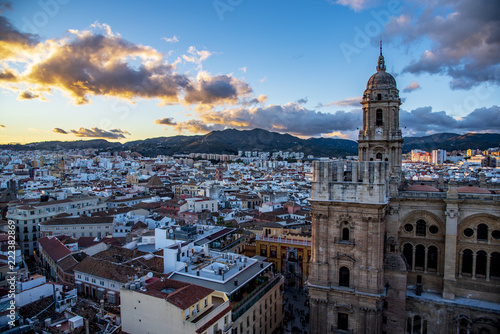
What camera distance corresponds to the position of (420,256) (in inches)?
1073

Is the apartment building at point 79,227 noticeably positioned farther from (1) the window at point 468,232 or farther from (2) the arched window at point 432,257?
(1) the window at point 468,232

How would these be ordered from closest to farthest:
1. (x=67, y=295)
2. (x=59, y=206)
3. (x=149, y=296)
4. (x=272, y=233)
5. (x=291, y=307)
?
(x=149, y=296) → (x=67, y=295) → (x=291, y=307) → (x=272, y=233) → (x=59, y=206)

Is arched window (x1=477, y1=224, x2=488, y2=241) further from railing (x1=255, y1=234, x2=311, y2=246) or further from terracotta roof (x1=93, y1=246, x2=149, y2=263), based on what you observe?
terracotta roof (x1=93, y1=246, x2=149, y2=263)

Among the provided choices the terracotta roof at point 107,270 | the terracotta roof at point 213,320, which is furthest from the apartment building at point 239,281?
the terracotta roof at point 107,270

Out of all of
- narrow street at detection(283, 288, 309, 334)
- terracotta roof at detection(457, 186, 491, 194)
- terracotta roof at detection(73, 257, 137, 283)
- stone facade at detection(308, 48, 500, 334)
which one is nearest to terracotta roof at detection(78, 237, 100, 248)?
terracotta roof at detection(73, 257, 137, 283)

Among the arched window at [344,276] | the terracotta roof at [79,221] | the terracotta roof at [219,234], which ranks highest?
the arched window at [344,276]

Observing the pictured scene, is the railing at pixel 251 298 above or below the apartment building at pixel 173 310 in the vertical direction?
below

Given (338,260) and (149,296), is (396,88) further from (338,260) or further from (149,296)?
(149,296)

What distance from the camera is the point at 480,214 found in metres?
24.8

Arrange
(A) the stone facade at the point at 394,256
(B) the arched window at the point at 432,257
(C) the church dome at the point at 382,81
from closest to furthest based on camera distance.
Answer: (A) the stone facade at the point at 394,256, (B) the arched window at the point at 432,257, (C) the church dome at the point at 382,81

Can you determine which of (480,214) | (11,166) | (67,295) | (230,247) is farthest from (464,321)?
(11,166)

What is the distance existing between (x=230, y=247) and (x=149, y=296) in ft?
66.4

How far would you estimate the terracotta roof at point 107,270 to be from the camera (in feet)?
95.9

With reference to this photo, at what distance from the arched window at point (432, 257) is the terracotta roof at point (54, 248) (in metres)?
34.4
